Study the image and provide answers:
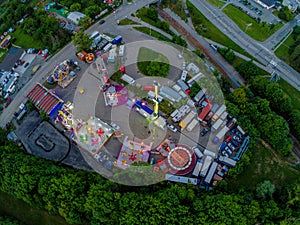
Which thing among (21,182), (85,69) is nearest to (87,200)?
(21,182)

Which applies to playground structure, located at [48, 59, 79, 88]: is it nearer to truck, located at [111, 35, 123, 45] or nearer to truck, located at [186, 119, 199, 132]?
truck, located at [111, 35, 123, 45]

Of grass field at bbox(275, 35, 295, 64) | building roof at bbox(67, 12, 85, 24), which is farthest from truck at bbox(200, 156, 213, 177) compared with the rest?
building roof at bbox(67, 12, 85, 24)

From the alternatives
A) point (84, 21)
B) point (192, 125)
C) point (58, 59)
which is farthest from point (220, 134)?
point (84, 21)

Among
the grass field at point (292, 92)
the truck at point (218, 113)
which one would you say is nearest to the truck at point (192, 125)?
the truck at point (218, 113)

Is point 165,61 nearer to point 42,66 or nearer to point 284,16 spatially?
point 42,66

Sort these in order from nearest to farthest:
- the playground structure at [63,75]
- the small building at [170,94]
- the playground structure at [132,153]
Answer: the playground structure at [132,153] → the small building at [170,94] → the playground structure at [63,75]

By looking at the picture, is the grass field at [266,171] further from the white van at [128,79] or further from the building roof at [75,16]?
the building roof at [75,16]

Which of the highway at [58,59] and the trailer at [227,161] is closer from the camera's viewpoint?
the trailer at [227,161]
